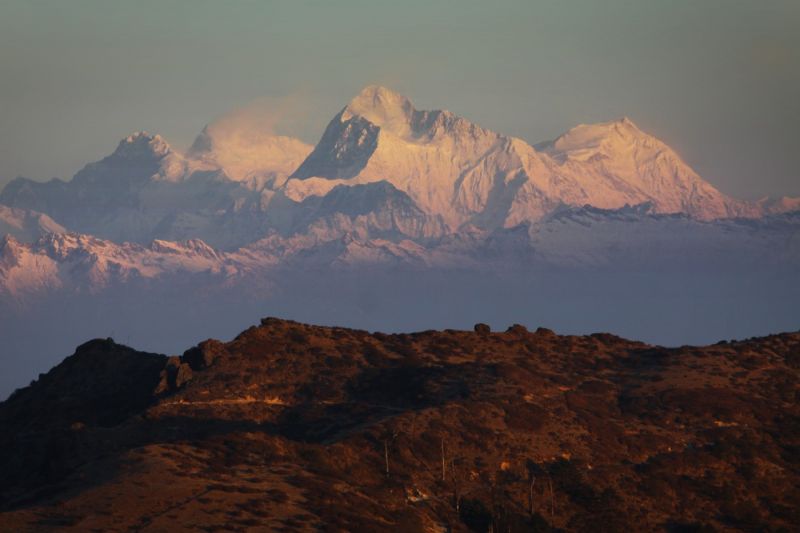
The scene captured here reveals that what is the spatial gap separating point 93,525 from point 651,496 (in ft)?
224

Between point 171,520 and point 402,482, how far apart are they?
3824 centimetres

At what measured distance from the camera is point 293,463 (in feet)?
598

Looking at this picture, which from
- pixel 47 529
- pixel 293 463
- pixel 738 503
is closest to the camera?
pixel 47 529

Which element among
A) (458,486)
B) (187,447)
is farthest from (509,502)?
(187,447)

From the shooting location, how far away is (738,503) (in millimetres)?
194750

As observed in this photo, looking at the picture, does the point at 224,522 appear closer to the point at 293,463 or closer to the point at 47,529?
the point at 47,529

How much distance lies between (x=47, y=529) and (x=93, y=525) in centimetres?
449

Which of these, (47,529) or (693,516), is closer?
(47,529)

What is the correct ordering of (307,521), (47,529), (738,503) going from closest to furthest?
(47,529) < (307,521) < (738,503)

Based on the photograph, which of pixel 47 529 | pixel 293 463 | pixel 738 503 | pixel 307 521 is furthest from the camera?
pixel 738 503

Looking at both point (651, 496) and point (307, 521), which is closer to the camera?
point (307, 521)

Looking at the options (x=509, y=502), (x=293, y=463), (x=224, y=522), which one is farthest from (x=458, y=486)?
(x=224, y=522)

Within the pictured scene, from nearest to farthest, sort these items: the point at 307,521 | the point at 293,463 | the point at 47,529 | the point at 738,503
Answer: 1. the point at 47,529
2. the point at 307,521
3. the point at 293,463
4. the point at 738,503

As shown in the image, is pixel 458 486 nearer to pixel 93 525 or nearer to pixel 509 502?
pixel 509 502
